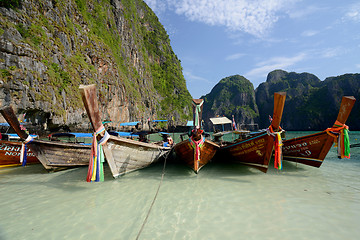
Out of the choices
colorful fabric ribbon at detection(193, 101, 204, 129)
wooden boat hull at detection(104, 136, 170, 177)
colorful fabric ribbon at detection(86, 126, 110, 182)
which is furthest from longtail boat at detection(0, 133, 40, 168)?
colorful fabric ribbon at detection(193, 101, 204, 129)

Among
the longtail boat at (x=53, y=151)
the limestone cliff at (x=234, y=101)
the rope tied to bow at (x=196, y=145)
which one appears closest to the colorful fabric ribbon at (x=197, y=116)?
the rope tied to bow at (x=196, y=145)

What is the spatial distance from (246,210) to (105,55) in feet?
128

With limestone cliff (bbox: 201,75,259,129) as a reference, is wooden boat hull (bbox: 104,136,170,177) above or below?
below

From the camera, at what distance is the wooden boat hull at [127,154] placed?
238 inches

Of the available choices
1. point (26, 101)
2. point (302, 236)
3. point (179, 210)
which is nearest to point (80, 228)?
point (179, 210)

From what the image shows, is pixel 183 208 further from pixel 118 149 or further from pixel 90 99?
pixel 90 99

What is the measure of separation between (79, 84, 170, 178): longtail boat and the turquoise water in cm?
63

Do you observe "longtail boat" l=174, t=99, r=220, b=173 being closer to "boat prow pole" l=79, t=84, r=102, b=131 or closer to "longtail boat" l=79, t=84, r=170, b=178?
"longtail boat" l=79, t=84, r=170, b=178

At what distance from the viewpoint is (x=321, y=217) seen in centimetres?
367

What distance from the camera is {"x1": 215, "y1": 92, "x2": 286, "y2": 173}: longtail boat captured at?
5498 millimetres

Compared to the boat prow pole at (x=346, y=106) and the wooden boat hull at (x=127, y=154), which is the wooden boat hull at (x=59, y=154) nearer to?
the wooden boat hull at (x=127, y=154)

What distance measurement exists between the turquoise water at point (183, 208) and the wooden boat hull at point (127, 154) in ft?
1.76

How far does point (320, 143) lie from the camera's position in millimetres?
6883

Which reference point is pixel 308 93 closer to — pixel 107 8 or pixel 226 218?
pixel 107 8
